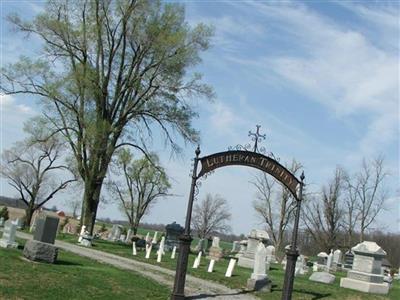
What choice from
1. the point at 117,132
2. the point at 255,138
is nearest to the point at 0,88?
the point at 117,132

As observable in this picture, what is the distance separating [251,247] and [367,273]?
7.88 metres

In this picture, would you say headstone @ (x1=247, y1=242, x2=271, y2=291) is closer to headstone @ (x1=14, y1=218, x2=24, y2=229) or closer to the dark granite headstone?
the dark granite headstone

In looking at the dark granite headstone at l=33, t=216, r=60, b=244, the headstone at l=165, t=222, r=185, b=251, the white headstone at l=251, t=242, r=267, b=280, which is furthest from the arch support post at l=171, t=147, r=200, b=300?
the headstone at l=165, t=222, r=185, b=251

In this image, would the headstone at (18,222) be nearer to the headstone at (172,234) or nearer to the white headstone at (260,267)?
the white headstone at (260,267)

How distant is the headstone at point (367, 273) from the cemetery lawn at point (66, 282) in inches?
382

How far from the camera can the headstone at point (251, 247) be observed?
26484 mm

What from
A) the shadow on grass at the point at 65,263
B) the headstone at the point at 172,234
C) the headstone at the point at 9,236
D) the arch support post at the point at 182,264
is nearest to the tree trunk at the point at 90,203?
the headstone at the point at 172,234

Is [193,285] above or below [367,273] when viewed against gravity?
below

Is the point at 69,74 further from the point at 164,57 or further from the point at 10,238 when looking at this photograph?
the point at 10,238

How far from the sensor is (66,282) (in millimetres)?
11789

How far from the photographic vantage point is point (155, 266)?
1848cm

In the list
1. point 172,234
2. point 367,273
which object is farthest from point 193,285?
point 172,234

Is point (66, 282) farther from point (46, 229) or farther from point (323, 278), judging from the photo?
point (323, 278)

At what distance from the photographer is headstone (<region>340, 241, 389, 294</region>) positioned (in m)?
20.3
